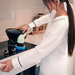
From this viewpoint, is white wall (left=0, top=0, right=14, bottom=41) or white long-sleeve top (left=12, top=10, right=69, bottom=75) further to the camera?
white wall (left=0, top=0, right=14, bottom=41)

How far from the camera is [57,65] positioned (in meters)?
0.84

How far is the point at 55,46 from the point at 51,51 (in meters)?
0.05

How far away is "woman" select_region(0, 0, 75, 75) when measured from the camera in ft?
2.30

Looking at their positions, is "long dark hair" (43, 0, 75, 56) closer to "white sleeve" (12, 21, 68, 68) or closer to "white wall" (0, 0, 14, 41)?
"white sleeve" (12, 21, 68, 68)

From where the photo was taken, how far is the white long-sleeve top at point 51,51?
0.70m

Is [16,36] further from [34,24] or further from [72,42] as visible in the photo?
[72,42]

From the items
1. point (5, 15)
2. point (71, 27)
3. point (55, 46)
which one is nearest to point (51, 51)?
point (55, 46)

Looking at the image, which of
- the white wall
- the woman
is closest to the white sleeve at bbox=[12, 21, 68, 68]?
the woman

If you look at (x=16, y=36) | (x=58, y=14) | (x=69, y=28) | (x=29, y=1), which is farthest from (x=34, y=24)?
(x=29, y=1)

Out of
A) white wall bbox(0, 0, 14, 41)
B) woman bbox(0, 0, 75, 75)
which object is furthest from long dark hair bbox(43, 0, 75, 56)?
white wall bbox(0, 0, 14, 41)

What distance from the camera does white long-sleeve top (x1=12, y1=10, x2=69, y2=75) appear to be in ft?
2.29

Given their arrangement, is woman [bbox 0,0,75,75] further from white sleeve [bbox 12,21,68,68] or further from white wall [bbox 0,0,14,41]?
white wall [bbox 0,0,14,41]

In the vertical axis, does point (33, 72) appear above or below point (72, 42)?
below

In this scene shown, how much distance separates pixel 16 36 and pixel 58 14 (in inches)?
20.4
